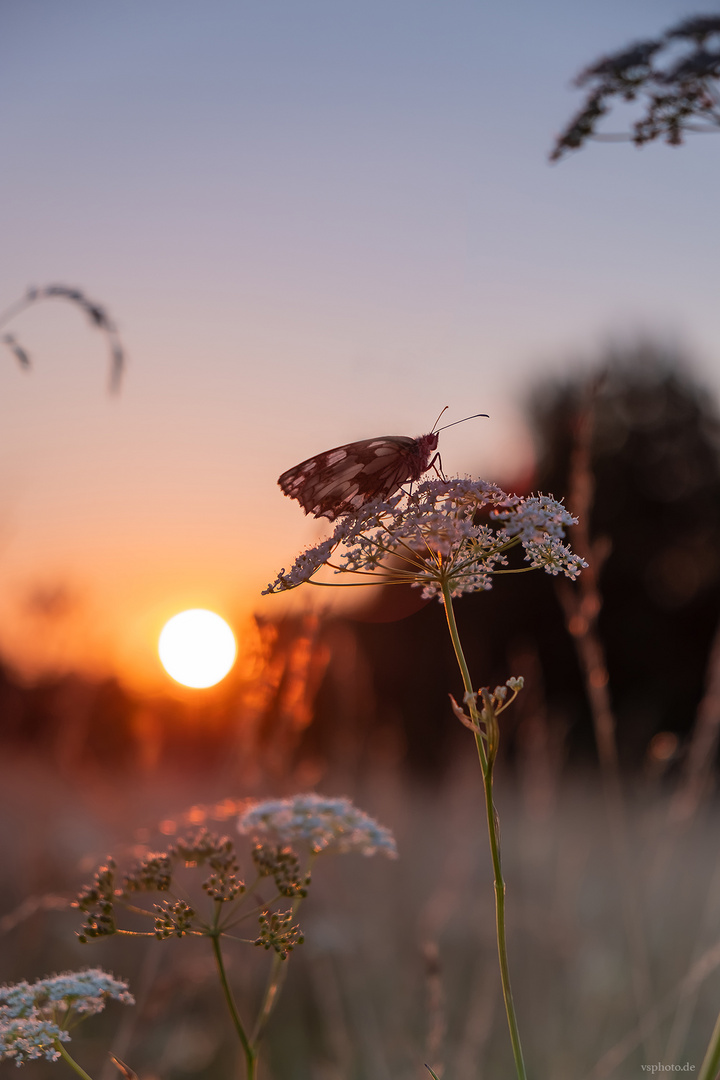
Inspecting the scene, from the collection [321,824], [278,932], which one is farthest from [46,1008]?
[321,824]

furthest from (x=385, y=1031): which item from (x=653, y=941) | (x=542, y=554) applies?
(x=542, y=554)

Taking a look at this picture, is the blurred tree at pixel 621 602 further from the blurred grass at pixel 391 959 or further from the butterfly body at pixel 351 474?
the butterfly body at pixel 351 474

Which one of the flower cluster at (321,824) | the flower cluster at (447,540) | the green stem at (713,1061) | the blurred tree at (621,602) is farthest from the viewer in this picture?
the blurred tree at (621,602)

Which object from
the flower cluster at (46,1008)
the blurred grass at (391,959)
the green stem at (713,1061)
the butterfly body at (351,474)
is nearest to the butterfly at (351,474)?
the butterfly body at (351,474)

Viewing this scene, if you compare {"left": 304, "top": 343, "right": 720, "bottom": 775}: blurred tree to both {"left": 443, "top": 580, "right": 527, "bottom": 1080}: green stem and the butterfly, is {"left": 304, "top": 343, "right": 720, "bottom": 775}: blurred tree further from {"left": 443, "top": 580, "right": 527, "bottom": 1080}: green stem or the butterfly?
{"left": 443, "top": 580, "right": 527, "bottom": 1080}: green stem

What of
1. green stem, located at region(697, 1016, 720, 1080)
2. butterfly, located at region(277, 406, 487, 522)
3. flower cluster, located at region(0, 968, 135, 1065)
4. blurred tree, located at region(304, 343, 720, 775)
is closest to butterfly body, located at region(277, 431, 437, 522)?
butterfly, located at region(277, 406, 487, 522)

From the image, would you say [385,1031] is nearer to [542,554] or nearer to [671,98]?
[542,554]

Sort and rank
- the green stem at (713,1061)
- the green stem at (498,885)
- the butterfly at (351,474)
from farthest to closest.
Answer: the butterfly at (351,474) → the green stem at (713,1061) → the green stem at (498,885)
